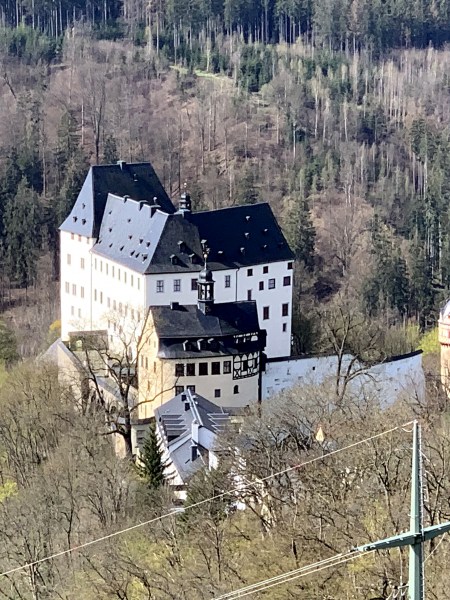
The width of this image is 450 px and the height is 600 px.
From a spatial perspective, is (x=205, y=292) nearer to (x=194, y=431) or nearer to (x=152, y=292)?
(x=152, y=292)

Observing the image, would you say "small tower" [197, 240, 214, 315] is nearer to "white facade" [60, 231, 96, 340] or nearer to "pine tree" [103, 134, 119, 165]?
"white facade" [60, 231, 96, 340]

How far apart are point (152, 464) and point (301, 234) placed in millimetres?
39676

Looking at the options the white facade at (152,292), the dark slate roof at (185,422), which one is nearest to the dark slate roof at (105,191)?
the white facade at (152,292)

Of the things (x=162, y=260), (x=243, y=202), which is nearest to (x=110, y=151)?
(x=243, y=202)

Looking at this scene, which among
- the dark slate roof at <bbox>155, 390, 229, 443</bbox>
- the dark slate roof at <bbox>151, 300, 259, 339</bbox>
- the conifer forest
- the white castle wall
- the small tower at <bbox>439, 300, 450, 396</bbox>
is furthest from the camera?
the small tower at <bbox>439, 300, 450, 396</bbox>

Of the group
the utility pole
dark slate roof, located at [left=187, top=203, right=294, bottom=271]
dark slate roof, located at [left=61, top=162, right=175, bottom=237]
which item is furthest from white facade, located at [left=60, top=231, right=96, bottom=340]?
the utility pole

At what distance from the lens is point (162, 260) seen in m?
59.9

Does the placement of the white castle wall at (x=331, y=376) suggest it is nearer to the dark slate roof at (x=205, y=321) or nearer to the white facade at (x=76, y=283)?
the dark slate roof at (x=205, y=321)

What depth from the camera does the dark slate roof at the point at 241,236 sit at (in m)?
60.9

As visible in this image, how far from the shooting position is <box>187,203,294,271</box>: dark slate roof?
6088 centimetres

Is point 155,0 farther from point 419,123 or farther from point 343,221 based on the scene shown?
point 343,221

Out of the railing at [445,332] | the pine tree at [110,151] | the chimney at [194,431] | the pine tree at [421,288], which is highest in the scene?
the chimney at [194,431]

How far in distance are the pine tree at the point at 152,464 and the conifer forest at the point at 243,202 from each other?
85 millimetres

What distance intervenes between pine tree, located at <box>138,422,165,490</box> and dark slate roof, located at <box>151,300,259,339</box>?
24.2ft
